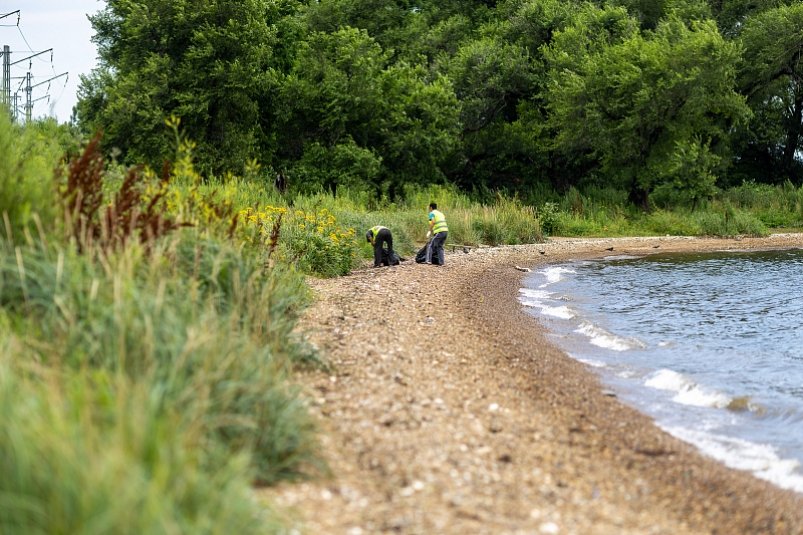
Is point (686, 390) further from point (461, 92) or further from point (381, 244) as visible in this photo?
point (461, 92)

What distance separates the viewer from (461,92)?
46.2 meters

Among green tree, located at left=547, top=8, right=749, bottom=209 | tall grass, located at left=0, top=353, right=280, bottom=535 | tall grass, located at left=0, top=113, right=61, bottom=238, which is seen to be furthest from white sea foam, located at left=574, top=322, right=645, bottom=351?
green tree, located at left=547, top=8, right=749, bottom=209

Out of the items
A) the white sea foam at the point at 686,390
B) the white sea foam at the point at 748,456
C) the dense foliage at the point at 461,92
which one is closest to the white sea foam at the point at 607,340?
the white sea foam at the point at 686,390

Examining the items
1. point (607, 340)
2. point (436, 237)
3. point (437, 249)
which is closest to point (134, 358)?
point (607, 340)

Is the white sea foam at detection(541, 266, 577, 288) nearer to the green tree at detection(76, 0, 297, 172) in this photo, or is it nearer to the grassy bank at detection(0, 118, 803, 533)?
the grassy bank at detection(0, 118, 803, 533)

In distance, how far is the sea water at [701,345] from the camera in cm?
866

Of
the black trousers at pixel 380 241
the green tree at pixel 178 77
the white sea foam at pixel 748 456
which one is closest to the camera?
the white sea foam at pixel 748 456

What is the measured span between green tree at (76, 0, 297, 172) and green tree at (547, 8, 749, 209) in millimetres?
15639

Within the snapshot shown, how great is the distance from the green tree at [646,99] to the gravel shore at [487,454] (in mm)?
31710

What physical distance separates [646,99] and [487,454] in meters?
36.8

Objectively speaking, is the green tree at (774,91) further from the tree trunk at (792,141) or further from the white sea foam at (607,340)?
the white sea foam at (607,340)

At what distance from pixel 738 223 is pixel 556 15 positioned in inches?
622

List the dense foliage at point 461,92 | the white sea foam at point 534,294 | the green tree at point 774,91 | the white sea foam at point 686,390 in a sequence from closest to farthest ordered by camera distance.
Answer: the white sea foam at point 686,390, the white sea foam at point 534,294, the dense foliage at point 461,92, the green tree at point 774,91

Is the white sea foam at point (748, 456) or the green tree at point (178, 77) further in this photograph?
the green tree at point (178, 77)
